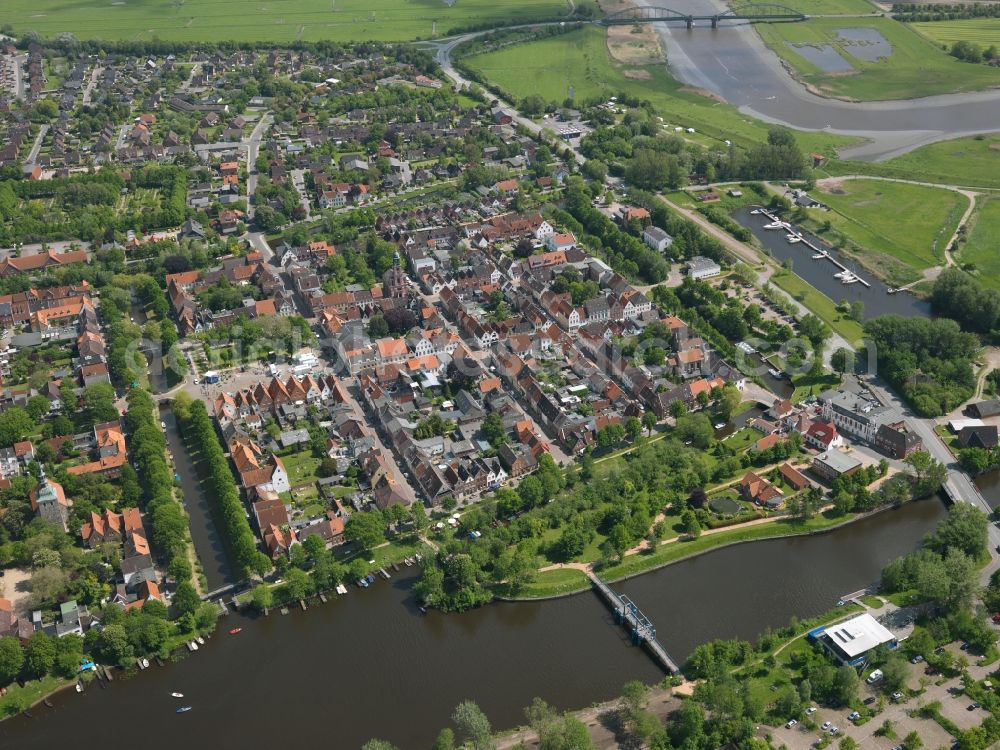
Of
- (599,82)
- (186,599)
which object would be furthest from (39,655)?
(599,82)

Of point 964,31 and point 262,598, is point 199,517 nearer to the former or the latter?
point 262,598

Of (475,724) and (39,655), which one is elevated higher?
(475,724)

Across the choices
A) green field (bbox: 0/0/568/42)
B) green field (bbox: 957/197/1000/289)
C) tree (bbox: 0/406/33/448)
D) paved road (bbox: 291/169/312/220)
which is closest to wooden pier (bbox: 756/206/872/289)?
green field (bbox: 957/197/1000/289)

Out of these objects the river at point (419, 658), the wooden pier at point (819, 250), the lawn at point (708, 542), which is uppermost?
the wooden pier at point (819, 250)

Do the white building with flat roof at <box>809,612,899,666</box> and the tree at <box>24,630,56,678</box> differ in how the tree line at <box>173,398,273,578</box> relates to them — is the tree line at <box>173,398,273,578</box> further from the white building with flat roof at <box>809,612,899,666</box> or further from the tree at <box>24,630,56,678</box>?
the white building with flat roof at <box>809,612,899,666</box>

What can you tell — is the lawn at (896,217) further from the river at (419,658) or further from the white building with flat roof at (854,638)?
the white building with flat roof at (854,638)

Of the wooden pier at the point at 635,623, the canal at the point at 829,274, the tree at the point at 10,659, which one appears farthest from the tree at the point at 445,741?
the canal at the point at 829,274
